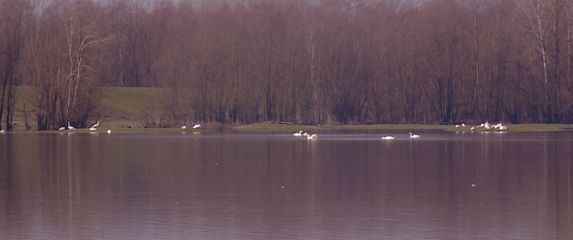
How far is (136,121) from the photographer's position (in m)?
64.9

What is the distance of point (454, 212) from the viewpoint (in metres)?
17.5

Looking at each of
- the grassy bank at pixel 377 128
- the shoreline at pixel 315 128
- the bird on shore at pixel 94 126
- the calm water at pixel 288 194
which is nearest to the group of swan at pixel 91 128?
the bird on shore at pixel 94 126

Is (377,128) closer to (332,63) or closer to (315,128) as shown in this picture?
(315,128)

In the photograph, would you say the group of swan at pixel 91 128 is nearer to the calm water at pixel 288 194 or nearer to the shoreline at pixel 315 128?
the shoreline at pixel 315 128

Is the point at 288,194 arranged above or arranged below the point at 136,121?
below

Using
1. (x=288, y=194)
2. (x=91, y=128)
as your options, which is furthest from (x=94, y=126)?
(x=288, y=194)

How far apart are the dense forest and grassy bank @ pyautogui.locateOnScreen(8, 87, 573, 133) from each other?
4.13ft

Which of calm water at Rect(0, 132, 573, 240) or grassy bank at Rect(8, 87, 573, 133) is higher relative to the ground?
grassy bank at Rect(8, 87, 573, 133)

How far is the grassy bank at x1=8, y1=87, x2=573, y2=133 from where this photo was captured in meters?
58.0

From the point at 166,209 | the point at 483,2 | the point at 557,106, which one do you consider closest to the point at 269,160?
the point at 166,209

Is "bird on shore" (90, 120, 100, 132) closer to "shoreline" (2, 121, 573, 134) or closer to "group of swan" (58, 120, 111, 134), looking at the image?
"group of swan" (58, 120, 111, 134)

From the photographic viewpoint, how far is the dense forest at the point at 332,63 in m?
59.9

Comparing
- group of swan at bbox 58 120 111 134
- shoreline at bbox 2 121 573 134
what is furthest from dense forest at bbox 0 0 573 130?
shoreline at bbox 2 121 573 134

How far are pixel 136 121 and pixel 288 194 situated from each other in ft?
148
